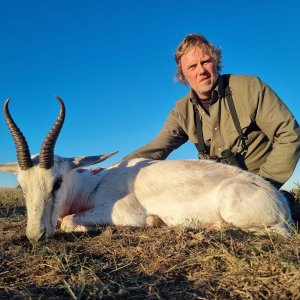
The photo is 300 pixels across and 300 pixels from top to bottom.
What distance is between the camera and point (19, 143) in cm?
504

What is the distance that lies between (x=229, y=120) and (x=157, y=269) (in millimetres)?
4035

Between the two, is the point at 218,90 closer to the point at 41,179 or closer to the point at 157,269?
the point at 41,179

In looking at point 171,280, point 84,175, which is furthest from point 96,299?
point 84,175

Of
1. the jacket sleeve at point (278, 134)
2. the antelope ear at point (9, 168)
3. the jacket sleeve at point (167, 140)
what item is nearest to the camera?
the antelope ear at point (9, 168)

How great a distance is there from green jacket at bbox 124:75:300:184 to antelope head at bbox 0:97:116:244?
2.16 m

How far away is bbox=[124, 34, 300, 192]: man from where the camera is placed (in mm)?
6172

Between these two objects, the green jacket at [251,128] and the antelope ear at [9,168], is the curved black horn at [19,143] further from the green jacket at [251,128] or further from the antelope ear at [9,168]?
the green jacket at [251,128]

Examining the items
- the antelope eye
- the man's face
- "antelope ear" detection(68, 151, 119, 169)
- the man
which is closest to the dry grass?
the antelope eye

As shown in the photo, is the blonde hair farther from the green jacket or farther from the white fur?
the white fur

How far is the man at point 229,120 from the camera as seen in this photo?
20.2 ft

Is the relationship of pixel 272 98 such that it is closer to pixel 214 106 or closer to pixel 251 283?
pixel 214 106

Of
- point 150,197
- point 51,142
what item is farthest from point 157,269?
point 51,142

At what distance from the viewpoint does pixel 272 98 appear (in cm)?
641

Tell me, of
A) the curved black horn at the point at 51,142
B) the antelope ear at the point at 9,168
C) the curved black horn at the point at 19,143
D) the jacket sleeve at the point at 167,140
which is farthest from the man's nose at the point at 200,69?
the antelope ear at the point at 9,168
